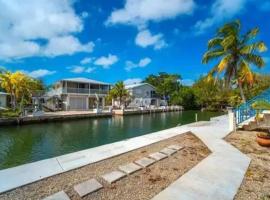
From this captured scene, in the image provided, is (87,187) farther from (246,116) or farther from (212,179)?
(246,116)

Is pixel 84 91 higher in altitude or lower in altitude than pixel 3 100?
higher

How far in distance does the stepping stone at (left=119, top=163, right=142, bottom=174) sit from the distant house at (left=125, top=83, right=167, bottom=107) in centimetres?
3774

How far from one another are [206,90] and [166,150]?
1806 inches

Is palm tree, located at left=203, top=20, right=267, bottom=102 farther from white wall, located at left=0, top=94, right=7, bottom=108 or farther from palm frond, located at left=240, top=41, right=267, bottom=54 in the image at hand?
white wall, located at left=0, top=94, right=7, bottom=108

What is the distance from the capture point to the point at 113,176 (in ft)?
15.5

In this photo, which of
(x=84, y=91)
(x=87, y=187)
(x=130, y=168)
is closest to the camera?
(x=87, y=187)

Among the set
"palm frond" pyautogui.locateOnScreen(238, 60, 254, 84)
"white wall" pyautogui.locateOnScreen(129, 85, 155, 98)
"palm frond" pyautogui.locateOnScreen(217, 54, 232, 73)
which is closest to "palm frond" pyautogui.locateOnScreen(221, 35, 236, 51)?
"palm frond" pyautogui.locateOnScreen(217, 54, 232, 73)

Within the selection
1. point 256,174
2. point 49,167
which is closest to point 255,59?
point 256,174

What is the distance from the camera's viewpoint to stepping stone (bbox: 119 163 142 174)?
5.03m

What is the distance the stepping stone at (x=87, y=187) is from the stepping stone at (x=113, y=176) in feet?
0.95

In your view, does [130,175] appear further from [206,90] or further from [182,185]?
[206,90]

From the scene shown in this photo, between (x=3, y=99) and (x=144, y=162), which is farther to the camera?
(x=3, y=99)

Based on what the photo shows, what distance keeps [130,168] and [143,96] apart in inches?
1757

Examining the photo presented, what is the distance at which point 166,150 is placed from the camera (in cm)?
700
